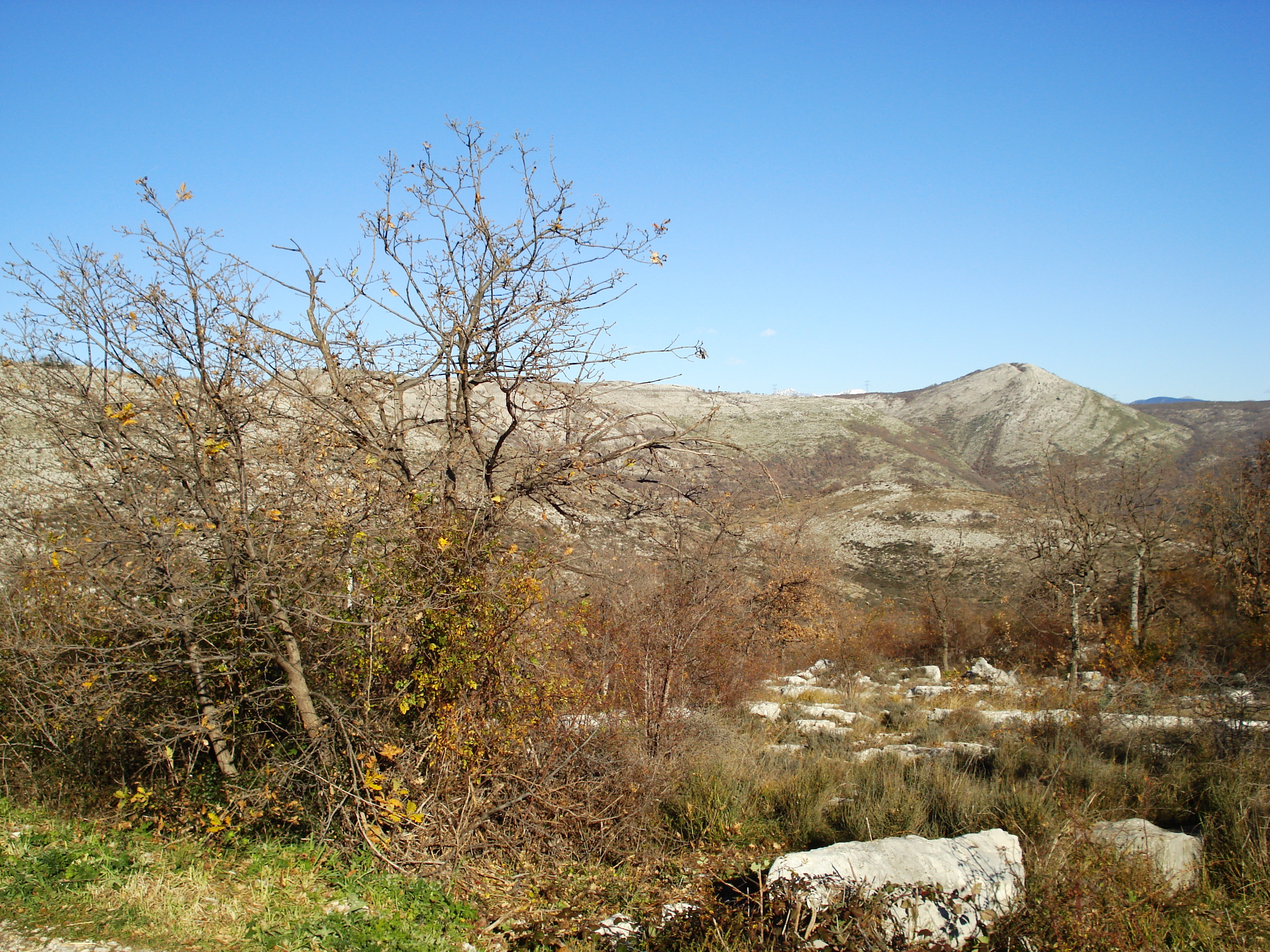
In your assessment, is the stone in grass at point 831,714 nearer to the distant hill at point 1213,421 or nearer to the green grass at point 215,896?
the green grass at point 215,896

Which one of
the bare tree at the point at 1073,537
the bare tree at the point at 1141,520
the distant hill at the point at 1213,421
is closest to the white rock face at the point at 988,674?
the bare tree at the point at 1073,537

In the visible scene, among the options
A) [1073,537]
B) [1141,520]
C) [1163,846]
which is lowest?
[1163,846]

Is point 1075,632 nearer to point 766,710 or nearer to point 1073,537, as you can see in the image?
point 1073,537

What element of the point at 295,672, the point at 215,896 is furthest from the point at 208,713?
the point at 215,896

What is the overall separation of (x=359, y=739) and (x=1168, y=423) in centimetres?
11972

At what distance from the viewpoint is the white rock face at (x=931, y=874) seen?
193 inches

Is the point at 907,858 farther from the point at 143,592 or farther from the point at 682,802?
the point at 143,592

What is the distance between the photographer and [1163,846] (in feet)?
19.7

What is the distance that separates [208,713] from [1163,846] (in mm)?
8026

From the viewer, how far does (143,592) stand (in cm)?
629

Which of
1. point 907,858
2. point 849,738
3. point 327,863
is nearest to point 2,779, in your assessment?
point 327,863

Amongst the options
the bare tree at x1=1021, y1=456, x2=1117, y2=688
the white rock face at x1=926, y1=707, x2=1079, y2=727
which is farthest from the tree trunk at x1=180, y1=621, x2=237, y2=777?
the bare tree at x1=1021, y1=456, x2=1117, y2=688

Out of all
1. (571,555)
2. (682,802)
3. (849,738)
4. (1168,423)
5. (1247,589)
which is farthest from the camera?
(1168,423)

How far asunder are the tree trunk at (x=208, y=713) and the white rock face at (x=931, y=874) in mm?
4799
